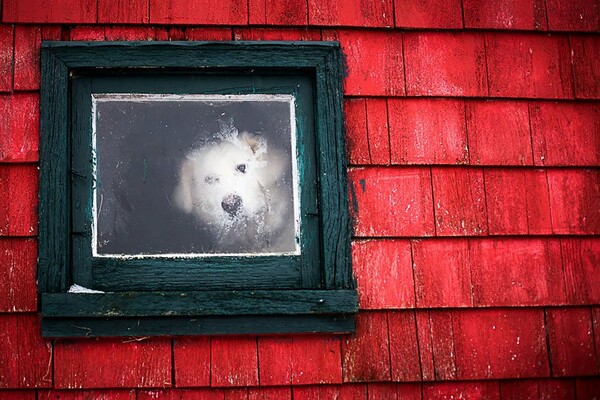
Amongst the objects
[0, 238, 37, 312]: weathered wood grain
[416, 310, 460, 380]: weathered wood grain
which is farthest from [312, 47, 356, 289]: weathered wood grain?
[0, 238, 37, 312]: weathered wood grain

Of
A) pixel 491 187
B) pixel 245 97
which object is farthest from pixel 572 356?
pixel 245 97

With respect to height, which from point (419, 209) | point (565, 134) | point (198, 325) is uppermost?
point (565, 134)

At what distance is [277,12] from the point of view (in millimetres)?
2664

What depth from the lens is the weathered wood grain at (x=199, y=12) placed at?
8.60 feet

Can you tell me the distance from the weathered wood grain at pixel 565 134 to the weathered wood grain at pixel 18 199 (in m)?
1.88

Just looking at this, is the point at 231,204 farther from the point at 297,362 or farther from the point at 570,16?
the point at 570,16

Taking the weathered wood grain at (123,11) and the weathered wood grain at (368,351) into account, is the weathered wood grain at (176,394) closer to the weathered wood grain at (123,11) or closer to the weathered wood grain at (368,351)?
the weathered wood grain at (368,351)

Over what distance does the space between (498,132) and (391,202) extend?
51cm

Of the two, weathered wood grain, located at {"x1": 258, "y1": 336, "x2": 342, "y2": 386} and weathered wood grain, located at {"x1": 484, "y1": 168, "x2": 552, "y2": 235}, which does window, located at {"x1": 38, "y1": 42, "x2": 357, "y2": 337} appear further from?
weathered wood grain, located at {"x1": 484, "y1": 168, "x2": 552, "y2": 235}

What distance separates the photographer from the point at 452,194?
2631 mm

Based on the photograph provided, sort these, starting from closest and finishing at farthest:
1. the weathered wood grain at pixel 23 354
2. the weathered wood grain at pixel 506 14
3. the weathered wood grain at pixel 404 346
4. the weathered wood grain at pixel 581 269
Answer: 1. the weathered wood grain at pixel 23 354
2. the weathered wood grain at pixel 404 346
3. the weathered wood grain at pixel 581 269
4. the weathered wood grain at pixel 506 14

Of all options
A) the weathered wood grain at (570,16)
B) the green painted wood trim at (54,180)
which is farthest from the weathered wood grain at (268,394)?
the weathered wood grain at (570,16)

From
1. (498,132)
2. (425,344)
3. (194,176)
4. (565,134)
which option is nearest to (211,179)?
(194,176)

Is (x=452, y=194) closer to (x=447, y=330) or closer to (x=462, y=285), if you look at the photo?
(x=462, y=285)
